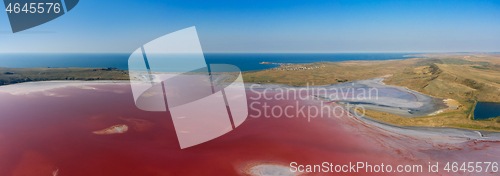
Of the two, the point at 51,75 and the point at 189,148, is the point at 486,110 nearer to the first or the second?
the point at 189,148

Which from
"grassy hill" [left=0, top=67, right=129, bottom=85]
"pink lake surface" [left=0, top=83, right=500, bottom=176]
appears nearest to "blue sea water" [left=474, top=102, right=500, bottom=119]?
"pink lake surface" [left=0, top=83, right=500, bottom=176]

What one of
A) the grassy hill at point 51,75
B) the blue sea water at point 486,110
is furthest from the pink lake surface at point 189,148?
the grassy hill at point 51,75

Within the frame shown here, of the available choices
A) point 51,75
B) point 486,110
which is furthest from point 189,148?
point 51,75

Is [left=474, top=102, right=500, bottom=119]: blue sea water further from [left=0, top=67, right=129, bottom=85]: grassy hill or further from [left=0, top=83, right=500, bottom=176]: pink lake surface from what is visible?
[left=0, top=67, right=129, bottom=85]: grassy hill

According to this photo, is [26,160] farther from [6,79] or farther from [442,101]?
[442,101]

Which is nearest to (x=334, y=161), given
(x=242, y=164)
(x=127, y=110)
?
(x=242, y=164)

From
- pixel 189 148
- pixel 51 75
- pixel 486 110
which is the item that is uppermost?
pixel 51 75
